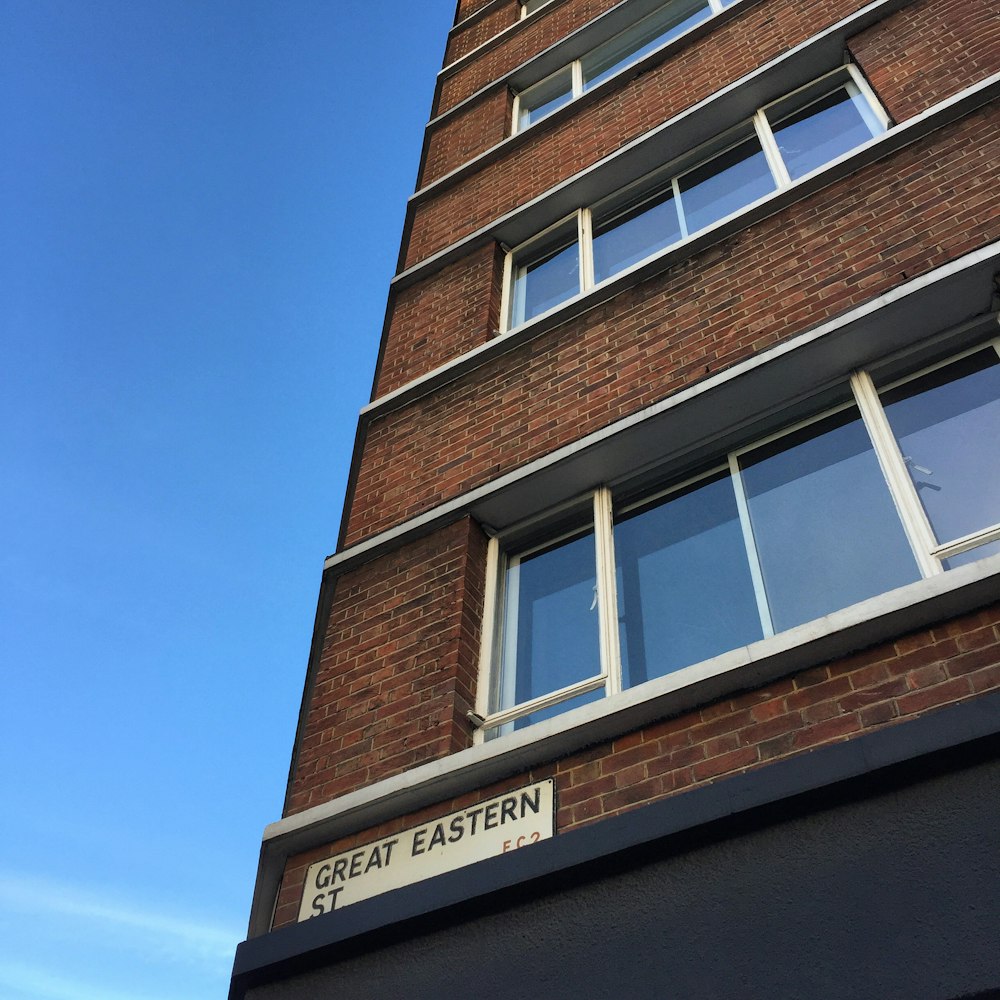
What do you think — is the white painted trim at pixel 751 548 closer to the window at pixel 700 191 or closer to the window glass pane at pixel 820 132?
the window at pixel 700 191

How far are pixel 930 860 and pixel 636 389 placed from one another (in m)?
3.84

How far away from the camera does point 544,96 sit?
12.8 metres

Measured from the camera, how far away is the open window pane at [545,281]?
891 centimetres

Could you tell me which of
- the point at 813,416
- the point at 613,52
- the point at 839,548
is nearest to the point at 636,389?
the point at 813,416

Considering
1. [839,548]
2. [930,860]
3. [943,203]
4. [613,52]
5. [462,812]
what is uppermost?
[613,52]

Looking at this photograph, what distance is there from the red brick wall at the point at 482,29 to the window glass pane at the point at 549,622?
10.6m

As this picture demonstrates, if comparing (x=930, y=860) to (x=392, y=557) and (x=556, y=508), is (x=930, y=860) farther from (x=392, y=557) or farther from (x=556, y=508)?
(x=392, y=557)

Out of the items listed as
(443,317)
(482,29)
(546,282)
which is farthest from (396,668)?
(482,29)

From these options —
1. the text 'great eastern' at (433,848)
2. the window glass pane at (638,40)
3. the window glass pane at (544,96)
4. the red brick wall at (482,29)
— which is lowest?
the text 'great eastern' at (433,848)

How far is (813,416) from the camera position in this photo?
612 centimetres

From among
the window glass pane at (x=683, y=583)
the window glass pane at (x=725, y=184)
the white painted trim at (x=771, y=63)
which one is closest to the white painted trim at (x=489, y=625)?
the window glass pane at (x=683, y=583)

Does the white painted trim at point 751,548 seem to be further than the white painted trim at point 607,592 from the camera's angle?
No

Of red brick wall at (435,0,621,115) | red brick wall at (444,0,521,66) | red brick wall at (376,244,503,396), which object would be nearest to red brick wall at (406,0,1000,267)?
red brick wall at (376,244,503,396)

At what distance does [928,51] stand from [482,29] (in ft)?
29.2
